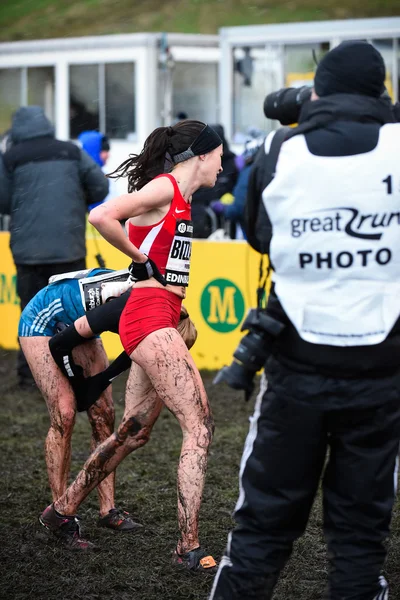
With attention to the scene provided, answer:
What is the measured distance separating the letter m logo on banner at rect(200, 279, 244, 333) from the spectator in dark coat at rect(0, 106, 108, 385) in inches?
71.3

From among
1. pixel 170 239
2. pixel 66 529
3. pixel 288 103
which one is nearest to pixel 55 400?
pixel 66 529

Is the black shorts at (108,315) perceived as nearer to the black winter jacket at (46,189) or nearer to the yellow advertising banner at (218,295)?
the black winter jacket at (46,189)

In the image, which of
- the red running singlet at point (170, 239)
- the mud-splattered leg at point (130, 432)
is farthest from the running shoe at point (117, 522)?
the red running singlet at point (170, 239)

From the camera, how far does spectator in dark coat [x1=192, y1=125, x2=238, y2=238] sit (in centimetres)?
1088

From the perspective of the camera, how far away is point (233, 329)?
9250mm

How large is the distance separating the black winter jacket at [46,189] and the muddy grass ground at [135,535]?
4.87 ft

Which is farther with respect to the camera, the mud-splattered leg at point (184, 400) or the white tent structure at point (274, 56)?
the white tent structure at point (274, 56)

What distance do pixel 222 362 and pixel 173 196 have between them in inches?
206

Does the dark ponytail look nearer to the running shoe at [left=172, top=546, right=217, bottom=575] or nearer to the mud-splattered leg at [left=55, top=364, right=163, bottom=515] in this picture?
the mud-splattered leg at [left=55, top=364, right=163, bottom=515]

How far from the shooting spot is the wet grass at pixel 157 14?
127 feet

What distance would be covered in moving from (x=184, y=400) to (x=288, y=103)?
149 cm

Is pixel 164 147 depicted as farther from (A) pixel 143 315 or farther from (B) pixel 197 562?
(B) pixel 197 562

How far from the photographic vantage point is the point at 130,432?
14.6 feet

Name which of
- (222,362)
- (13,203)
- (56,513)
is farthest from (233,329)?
(56,513)
